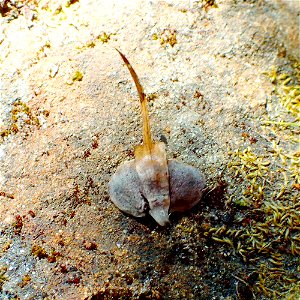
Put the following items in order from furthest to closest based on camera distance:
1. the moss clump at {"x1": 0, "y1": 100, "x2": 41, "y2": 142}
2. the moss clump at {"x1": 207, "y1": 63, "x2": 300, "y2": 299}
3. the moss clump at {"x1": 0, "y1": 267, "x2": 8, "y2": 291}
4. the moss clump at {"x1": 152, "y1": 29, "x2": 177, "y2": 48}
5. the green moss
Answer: the moss clump at {"x1": 152, "y1": 29, "x2": 177, "y2": 48}, the green moss, the moss clump at {"x1": 0, "y1": 100, "x2": 41, "y2": 142}, the moss clump at {"x1": 207, "y1": 63, "x2": 300, "y2": 299}, the moss clump at {"x1": 0, "y1": 267, "x2": 8, "y2": 291}

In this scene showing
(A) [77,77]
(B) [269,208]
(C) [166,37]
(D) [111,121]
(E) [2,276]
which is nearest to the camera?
(E) [2,276]

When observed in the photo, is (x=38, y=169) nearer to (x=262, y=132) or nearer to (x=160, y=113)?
(x=160, y=113)

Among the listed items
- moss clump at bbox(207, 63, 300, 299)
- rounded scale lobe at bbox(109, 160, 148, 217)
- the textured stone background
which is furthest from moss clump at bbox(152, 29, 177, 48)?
rounded scale lobe at bbox(109, 160, 148, 217)

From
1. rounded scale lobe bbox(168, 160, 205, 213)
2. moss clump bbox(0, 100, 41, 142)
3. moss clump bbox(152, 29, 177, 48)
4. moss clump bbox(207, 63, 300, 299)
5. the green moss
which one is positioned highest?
moss clump bbox(152, 29, 177, 48)

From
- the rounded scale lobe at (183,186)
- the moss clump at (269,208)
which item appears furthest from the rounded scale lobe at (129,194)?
the moss clump at (269,208)

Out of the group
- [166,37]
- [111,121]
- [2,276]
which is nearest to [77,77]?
[111,121]

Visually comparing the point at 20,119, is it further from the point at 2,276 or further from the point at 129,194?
the point at 2,276

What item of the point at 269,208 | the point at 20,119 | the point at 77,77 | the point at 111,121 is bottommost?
the point at 269,208

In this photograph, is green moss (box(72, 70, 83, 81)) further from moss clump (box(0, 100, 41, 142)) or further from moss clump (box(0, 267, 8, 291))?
moss clump (box(0, 267, 8, 291))

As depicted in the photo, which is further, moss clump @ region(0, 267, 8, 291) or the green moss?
the green moss

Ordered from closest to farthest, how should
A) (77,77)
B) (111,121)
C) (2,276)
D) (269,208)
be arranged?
(2,276) → (269,208) → (111,121) → (77,77)
